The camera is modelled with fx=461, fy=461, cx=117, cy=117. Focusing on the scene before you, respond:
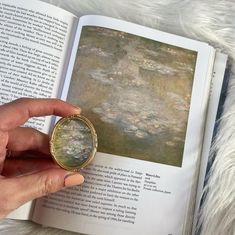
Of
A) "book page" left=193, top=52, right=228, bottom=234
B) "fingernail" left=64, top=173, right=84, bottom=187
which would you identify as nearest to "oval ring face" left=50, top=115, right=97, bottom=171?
"fingernail" left=64, top=173, right=84, bottom=187

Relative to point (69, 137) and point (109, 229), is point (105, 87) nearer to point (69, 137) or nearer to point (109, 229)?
point (69, 137)

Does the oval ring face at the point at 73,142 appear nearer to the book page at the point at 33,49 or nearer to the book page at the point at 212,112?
the book page at the point at 33,49

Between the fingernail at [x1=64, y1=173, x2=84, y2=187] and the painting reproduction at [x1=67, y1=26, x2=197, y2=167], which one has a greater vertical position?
the painting reproduction at [x1=67, y1=26, x2=197, y2=167]

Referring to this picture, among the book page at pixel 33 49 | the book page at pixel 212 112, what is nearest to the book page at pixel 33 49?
the book page at pixel 33 49

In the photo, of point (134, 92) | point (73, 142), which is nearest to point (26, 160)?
point (73, 142)

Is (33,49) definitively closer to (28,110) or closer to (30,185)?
(28,110)

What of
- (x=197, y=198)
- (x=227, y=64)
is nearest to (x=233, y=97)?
(x=227, y=64)

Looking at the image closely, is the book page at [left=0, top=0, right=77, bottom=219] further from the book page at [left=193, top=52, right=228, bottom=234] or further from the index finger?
the book page at [left=193, top=52, right=228, bottom=234]
